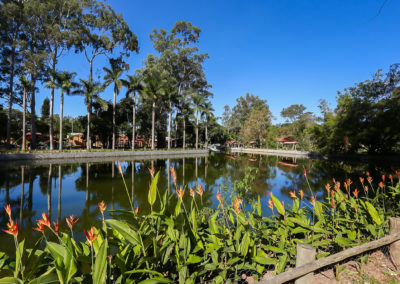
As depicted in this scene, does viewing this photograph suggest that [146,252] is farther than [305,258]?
Yes

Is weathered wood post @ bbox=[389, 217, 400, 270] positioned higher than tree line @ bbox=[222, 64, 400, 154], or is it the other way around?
tree line @ bbox=[222, 64, 400, 154]

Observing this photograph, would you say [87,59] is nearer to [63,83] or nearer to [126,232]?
[63,83]

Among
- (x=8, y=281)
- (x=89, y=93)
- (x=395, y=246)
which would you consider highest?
(x=89, y=93)

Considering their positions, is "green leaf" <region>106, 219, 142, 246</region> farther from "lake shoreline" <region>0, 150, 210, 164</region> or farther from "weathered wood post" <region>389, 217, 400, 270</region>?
"lake shoreline" <region>0, 150, 210, 164</region>

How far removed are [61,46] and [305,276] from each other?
26.7 meters

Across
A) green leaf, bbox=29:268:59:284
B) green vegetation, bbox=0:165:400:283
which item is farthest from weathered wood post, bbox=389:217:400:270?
green leaf, bbox=29:268:59:284

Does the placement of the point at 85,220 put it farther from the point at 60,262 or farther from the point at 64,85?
the point at 64,85

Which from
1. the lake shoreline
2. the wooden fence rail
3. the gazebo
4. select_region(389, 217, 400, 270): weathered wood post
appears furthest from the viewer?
the gazebo

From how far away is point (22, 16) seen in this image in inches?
696

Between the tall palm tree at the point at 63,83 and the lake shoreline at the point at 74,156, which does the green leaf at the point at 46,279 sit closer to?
the lake shoreline at the point at 74,156

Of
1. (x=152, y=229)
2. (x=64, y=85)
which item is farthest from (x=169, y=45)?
(x=152, y=229)

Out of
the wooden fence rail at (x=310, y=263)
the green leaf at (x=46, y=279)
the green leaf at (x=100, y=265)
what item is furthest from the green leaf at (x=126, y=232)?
the wooden fence rail at (x=310, y=263)

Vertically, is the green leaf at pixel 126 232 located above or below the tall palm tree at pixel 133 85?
below

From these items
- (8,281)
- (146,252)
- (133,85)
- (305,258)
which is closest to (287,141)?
(133,85)
